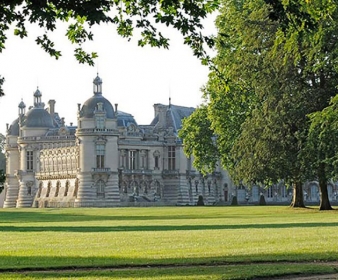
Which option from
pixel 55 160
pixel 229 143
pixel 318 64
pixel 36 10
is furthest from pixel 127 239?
pixel 55 160

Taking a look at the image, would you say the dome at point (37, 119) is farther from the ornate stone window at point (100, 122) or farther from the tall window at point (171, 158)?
the tall window at point (171, 158)

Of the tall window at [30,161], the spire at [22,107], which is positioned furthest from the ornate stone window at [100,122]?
the spire at [22,107]

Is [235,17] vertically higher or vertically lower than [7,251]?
higher

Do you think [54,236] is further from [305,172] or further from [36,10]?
[305,172]

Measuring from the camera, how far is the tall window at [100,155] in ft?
344

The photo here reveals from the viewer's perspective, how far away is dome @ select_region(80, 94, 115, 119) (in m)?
105

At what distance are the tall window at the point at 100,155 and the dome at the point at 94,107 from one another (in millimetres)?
3223

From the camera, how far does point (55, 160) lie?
111688 mm

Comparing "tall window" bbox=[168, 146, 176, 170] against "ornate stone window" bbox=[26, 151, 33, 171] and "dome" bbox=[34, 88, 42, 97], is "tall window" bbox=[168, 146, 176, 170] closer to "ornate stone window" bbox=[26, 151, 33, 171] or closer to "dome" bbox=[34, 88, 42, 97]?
"ornate stone window" bbox=[26, 151, 33, 171]

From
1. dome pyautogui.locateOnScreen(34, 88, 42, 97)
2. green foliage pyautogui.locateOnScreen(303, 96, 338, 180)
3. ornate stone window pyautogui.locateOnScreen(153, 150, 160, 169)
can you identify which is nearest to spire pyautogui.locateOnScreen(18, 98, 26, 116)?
dome pyautogui.locateOnScreen(34, 88, 42, 97)

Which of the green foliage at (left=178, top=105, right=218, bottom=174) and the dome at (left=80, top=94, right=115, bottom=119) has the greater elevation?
the dome at (left=80, top=94, right=115, bottom=119)

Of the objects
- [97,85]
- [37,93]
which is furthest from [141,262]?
[37,93]

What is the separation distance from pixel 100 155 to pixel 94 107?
4997mm

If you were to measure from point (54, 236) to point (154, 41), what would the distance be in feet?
38.8
